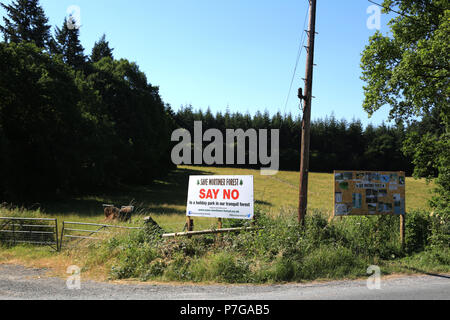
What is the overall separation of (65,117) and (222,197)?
27.6 m

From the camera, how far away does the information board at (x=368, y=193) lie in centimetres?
1059

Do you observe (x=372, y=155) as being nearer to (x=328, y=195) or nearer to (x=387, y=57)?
(x=328, y=195)

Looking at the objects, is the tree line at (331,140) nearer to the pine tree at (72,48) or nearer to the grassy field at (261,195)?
the grassy field at (261,195)

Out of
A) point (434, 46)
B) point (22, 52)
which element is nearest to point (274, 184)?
point (22, 52)

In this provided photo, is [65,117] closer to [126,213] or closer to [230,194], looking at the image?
[126,213]

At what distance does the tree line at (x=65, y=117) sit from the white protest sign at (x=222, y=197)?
22885 millimetres

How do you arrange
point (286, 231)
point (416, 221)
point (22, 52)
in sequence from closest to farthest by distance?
point (286, 231) → point (416, 221) → point (22, 52)

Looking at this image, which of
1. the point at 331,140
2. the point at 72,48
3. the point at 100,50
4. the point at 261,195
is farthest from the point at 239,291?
the point at 331,140

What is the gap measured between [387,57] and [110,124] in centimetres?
3409

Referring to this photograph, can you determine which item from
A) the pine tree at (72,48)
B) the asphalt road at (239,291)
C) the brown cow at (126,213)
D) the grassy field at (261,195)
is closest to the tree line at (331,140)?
the grassy field at (261,195)

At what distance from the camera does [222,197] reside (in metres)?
10.3

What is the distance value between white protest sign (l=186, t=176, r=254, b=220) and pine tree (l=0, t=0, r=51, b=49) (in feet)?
165

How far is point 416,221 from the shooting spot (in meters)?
10.8
